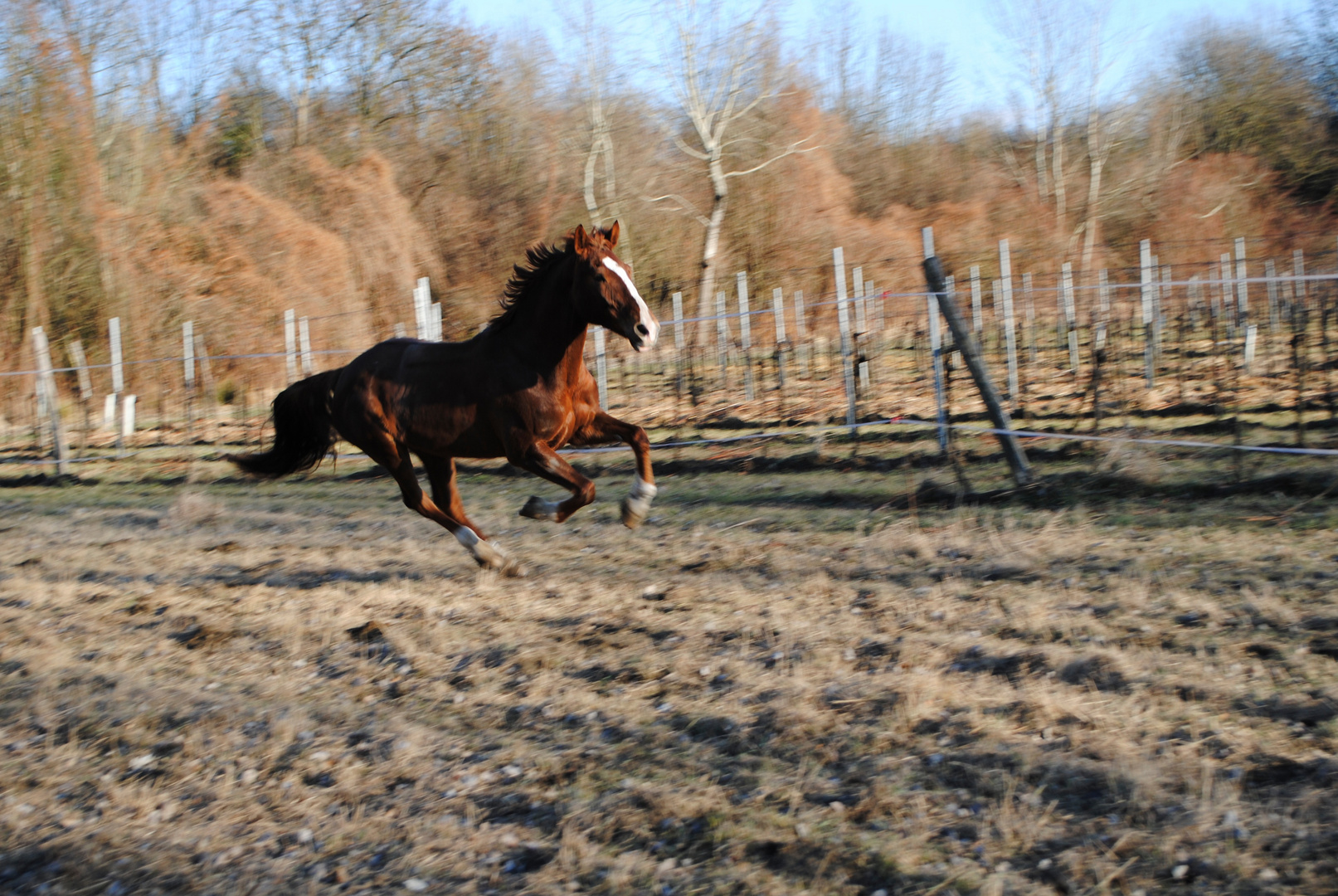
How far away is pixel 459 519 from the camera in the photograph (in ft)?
21.6

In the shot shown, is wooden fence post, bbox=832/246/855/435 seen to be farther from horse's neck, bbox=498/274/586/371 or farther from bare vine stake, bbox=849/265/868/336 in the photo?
horse's neck, bbox=498/274/586/371

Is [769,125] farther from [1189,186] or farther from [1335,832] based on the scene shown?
[1335,832]

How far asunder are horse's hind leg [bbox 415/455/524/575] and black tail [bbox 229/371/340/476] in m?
0.79

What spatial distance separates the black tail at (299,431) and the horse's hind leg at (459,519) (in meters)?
0.79

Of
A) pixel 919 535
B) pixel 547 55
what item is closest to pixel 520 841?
pixel 919 535

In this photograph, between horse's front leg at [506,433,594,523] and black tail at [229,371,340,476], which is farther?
black tail at [229,371,340,476]

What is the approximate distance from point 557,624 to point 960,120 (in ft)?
131

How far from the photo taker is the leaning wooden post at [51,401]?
13.7 m

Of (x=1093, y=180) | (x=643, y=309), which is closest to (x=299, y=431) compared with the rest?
(x=643, y=309)

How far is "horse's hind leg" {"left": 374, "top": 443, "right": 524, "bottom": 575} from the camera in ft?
20.3

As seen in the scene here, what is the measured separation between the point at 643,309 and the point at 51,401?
11.8 m

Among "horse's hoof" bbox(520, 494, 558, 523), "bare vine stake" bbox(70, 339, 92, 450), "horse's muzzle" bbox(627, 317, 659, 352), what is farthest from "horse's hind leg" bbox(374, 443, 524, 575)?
"bare vine stake" bbox(70, 339, 92, 450)

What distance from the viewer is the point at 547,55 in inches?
1130

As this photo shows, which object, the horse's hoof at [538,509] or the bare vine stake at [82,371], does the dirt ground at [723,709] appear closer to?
the horse's hoof at [538,509]
